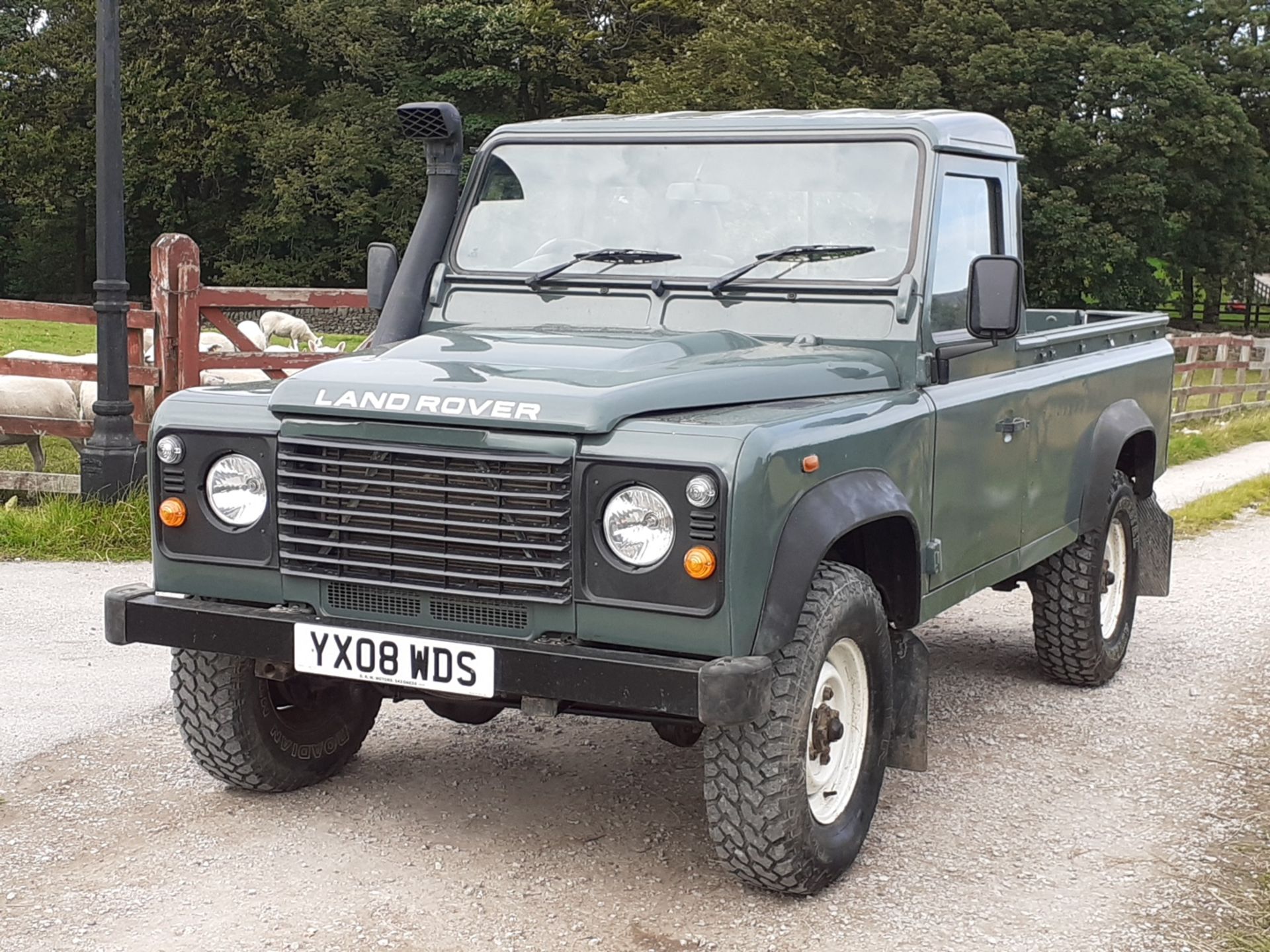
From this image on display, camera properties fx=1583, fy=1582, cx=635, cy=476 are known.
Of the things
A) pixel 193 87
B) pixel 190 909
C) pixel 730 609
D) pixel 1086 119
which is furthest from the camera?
pixel 193 87

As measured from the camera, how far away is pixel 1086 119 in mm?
38781

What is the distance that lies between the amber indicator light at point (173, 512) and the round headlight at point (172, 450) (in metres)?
0.11

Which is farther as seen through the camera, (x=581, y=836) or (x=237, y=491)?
(x=581, y=836)

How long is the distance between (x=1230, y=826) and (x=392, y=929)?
2725 millimetres

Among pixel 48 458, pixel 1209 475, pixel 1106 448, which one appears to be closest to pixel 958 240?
pixel 1106 448

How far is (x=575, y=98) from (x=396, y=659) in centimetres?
4493

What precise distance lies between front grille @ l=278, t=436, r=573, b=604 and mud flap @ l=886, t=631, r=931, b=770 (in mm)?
1295

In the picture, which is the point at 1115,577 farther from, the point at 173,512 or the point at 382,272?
the point at 173,512

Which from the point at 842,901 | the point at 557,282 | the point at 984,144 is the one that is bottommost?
the point at 842,901

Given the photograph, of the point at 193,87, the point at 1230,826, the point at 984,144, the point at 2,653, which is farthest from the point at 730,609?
the point at 193,87

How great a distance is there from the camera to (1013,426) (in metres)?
5.69

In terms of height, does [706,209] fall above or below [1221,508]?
above

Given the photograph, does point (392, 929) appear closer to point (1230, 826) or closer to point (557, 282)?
point (557, 282)

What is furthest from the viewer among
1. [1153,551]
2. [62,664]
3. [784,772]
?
[1153,551]
